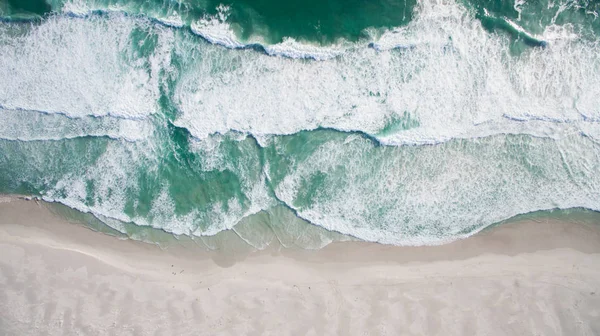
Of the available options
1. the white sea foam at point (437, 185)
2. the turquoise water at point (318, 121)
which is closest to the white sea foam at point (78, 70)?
the turquoise water at point (318, 121)

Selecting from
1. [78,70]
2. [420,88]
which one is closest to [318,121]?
[420,88]

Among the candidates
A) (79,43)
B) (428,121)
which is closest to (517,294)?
(428,121)

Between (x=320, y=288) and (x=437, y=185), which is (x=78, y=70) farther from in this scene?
(x=437, y=185)

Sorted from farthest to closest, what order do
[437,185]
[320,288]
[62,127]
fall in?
[62,127]
[437,185]
[320,288]

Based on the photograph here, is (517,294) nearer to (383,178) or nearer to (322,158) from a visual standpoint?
(383,178)

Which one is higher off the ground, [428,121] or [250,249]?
[428,121]
